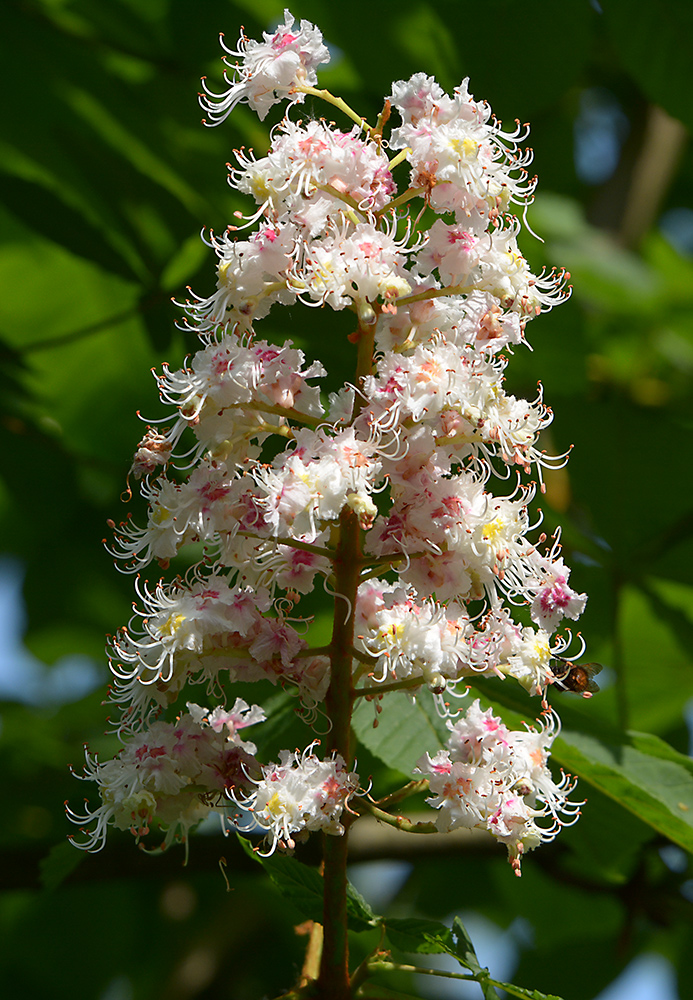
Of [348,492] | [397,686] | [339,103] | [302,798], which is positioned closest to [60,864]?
[302,798]

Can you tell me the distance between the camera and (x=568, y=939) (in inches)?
115

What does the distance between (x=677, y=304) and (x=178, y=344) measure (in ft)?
7.18

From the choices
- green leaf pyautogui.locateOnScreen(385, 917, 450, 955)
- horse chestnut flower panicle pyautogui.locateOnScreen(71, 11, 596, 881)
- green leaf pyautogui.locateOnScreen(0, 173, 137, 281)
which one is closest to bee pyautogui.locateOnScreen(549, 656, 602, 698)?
horse chestnut flower panicle pyautogui.locateOnScreen(71, 11, 596, 881)

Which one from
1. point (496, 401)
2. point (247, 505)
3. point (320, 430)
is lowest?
point (247, 505)

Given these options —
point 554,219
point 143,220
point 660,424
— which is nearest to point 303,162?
point 143,220

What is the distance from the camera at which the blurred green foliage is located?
1992 mm

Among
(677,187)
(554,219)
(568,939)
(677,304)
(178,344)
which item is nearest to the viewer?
(178,344)

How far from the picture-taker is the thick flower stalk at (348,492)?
1043 millimetres

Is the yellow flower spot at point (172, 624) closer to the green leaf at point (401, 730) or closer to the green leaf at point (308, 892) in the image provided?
the green leaf at point (308, 892)

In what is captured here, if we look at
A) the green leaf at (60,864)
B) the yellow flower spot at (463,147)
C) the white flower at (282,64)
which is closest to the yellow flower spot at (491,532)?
the yellow flower spot at (463,147)

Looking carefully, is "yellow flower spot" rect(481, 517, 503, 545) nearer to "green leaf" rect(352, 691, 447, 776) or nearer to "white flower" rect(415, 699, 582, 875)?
"white flower" rect(415, 699, 582, 875)

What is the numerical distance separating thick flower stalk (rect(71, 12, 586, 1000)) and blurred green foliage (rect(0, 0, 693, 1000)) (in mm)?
271

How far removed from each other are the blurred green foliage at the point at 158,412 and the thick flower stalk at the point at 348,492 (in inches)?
10.7

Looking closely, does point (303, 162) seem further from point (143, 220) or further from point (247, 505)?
point (143, 220)
